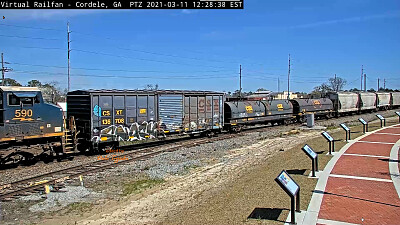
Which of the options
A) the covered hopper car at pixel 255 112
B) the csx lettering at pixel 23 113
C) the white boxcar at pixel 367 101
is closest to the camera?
the csx lettering at pixel 23 113

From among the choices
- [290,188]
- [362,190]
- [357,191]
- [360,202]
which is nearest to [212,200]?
[290,188]

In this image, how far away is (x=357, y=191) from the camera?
9.49 metres

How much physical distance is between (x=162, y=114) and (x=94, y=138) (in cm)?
495

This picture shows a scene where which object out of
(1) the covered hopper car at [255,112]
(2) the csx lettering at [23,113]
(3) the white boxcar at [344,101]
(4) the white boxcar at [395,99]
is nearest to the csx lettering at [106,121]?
(2) the csx lettering at [23,113]

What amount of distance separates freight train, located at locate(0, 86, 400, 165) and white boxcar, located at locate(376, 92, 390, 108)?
31.6 metres

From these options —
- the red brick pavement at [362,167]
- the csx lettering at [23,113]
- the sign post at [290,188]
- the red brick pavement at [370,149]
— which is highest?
the csx lettering at [23,113]

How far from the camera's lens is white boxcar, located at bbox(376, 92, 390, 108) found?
52.0m

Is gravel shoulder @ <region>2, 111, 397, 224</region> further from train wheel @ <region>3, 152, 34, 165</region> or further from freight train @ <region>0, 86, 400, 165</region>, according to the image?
train wheel @ <region>3, 152, 34, 165</region>

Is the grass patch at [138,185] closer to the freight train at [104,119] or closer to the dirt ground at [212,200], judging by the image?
the dirt ground at [212,200]

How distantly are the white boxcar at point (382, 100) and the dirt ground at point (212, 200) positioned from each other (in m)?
44.0

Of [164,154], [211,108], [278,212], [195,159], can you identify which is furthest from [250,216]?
[211,108]

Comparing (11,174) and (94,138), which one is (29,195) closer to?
(11,174)

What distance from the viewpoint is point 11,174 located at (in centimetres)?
1368

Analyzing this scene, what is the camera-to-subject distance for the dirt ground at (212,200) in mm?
8016
